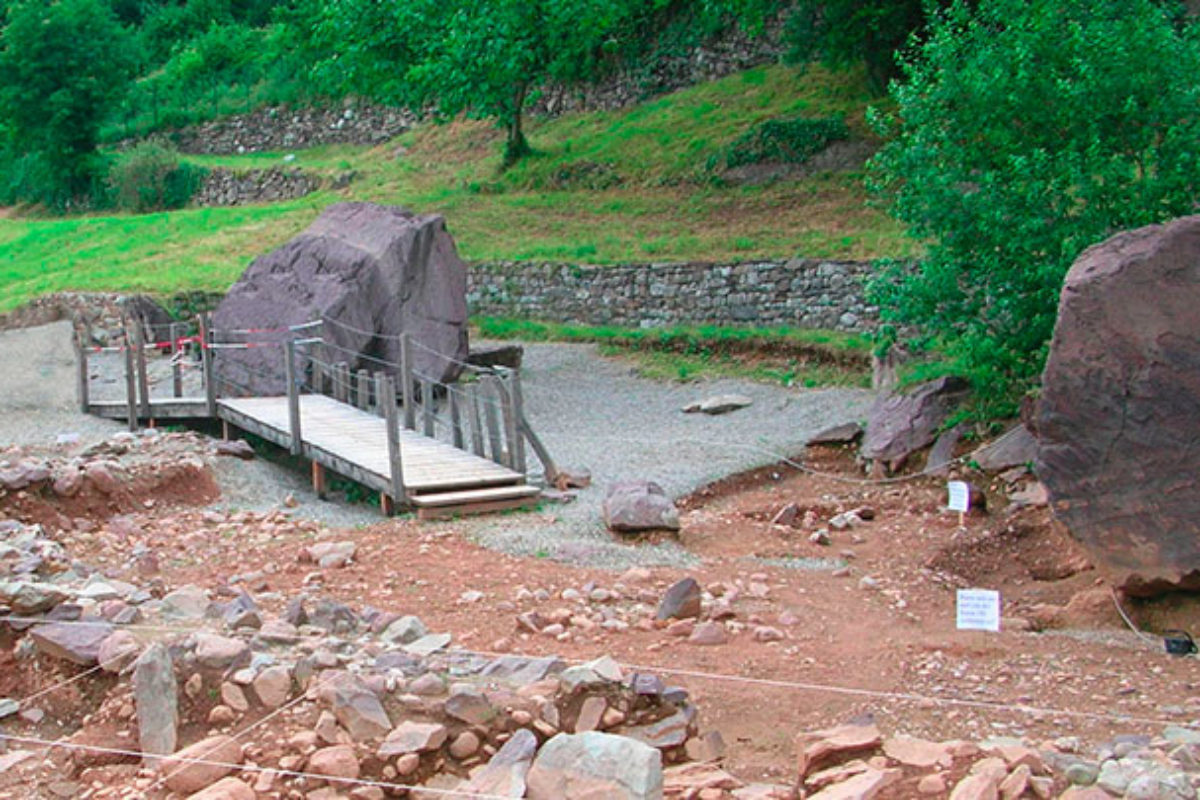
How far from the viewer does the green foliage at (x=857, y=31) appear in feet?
78.8

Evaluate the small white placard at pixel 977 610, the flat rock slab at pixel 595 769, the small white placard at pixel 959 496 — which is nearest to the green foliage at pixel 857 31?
the small white placard at pixel 959 496

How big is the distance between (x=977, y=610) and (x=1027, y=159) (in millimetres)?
5856

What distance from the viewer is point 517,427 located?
38.7 feet

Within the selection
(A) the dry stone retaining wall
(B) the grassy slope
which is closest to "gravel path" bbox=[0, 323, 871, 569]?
(A) the dry stone retaining wall

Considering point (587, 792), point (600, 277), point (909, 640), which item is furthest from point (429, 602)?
point (600, 277)

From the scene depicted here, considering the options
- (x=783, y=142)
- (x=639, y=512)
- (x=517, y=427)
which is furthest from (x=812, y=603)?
(x=783, y=142)

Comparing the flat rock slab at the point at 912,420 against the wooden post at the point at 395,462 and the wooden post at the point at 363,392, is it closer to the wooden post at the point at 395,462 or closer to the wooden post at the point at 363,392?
the wooden post at the point at 395,462

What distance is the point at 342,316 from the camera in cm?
1638

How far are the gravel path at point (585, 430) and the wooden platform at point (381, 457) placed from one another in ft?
1.10

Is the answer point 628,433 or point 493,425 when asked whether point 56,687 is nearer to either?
point 493,425

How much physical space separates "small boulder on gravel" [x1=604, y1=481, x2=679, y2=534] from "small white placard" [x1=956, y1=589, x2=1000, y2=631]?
3.15m

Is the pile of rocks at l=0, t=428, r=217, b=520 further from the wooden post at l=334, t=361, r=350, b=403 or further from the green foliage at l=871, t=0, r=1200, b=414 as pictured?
the green foliage at l=871, t=0, r=1200, b=414

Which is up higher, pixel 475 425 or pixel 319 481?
pixel 475 425

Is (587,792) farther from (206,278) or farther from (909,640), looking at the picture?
(206,278)
